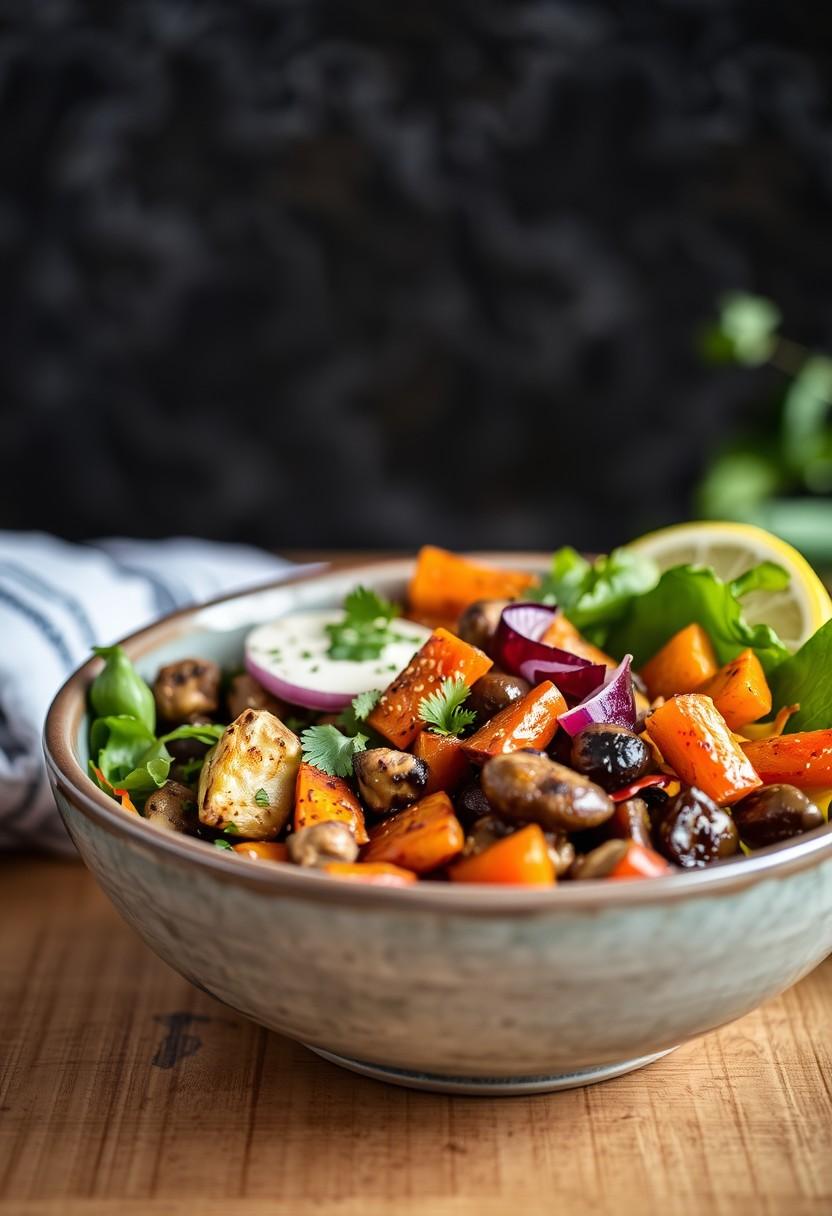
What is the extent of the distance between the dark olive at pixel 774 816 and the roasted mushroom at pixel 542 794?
7.0 inches

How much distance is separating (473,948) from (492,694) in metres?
0.46

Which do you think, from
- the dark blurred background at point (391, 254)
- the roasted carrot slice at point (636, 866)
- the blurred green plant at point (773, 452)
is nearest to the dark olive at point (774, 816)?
the roasted carrot slice at point (636, 866)

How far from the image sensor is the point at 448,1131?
4.35 feet

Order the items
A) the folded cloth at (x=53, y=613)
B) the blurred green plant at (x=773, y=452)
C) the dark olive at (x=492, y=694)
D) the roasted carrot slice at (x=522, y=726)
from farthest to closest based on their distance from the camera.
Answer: the blurred green plant at (x=773, y=452), the folded cloth at (x=53, y=613), the dark olive at (x=492, y=694), the roasted carrot slice at (x=522, y=726)

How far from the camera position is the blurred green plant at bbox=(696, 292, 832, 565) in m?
3.22

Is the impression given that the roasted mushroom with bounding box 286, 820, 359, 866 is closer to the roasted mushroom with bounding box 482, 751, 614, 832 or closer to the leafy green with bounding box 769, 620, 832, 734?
the roasted mushroom with bounding box 482, 751, 614, 832

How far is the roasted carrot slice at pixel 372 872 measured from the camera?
118 centimetres

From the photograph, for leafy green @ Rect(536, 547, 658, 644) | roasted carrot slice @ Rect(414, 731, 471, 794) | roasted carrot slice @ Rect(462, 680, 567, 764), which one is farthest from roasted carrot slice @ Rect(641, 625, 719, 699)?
roasted carrot slice @ Rect(414, 731, 471, 794)

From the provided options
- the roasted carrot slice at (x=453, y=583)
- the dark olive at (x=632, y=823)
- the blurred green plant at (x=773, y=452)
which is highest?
the dark olive at (x=632, y=823)

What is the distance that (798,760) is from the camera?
1433 mm

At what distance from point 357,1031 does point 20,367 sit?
3.09 meters

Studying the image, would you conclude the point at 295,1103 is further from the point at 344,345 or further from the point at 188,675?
Result: the point at 344,345

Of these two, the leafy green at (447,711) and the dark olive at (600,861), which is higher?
the dark olive at (600,861)

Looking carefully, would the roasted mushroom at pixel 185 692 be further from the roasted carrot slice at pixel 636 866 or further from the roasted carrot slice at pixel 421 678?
the roasted carrot slice at pixel 636 866
